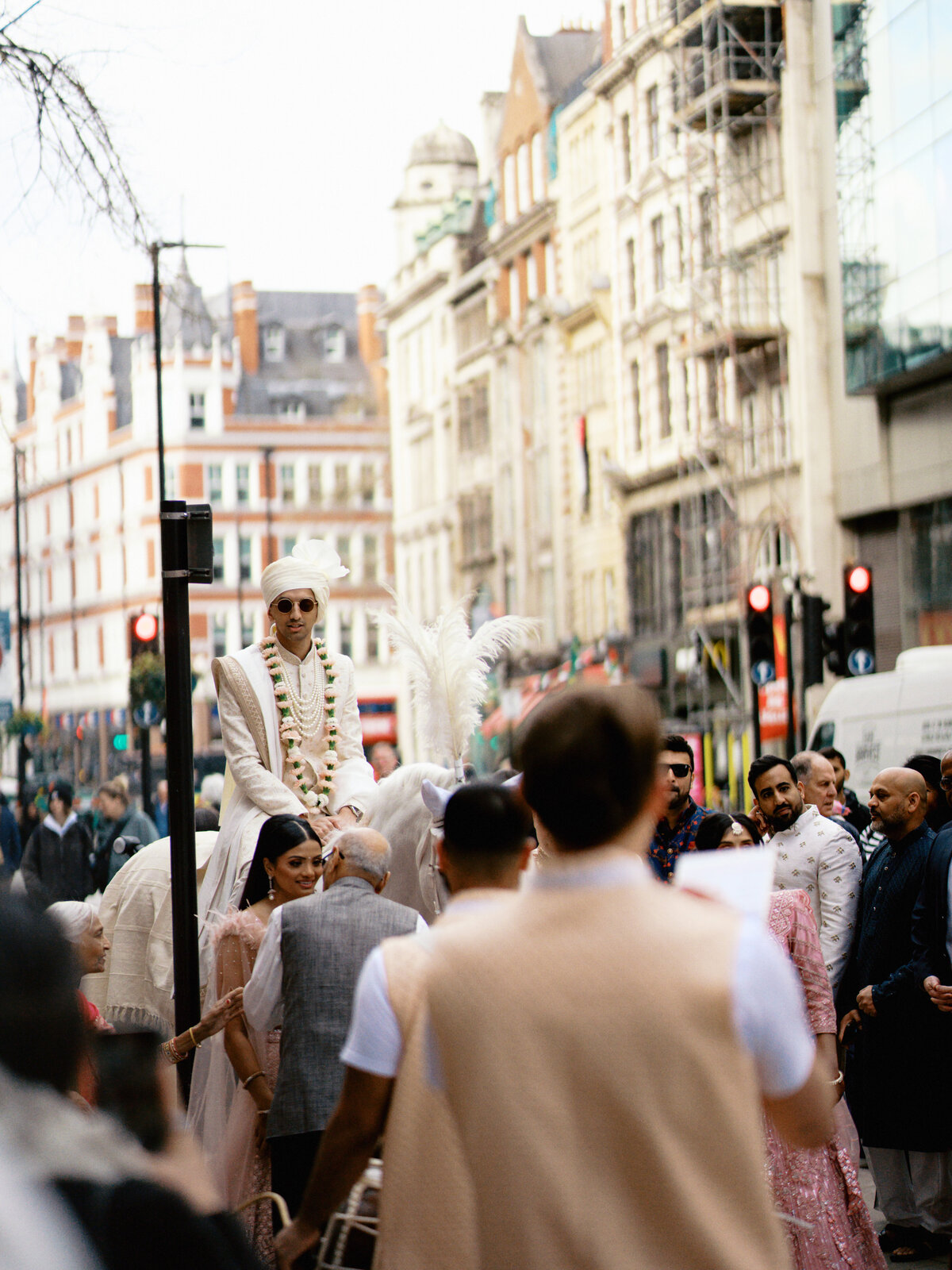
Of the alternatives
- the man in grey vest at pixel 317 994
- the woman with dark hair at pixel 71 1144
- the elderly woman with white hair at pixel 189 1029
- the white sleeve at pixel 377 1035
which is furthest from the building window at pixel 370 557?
the woman with dark hair at pixel 71 1144

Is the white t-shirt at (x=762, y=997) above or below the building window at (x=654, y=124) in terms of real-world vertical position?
below

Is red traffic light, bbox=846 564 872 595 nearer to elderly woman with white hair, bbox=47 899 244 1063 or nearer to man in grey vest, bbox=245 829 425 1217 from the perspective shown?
elderly woman with white hair, bbox=47 899 244 1063

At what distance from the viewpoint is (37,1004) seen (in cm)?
235

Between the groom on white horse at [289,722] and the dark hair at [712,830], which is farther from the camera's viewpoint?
the dark hair at [712,830]

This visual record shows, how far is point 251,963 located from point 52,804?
41.6 feet

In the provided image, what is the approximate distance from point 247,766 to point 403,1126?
15.7ft

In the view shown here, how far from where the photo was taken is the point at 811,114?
42.5m

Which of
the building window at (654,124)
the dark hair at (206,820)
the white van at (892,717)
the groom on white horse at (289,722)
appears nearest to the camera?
the groom on white horse at (289,722)

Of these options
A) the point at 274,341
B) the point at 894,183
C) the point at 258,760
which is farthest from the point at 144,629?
the point at 274,341

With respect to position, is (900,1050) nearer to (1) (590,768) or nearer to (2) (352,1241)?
(2) (352,1241)

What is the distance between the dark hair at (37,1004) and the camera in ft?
7.64

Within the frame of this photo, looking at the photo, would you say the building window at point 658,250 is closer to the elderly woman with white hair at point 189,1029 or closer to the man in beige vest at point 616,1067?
the elderly woman with white hair at point 189,1029

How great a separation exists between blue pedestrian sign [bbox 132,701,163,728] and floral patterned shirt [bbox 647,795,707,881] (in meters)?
16.0

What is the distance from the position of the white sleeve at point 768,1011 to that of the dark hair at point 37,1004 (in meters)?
1.01
